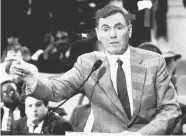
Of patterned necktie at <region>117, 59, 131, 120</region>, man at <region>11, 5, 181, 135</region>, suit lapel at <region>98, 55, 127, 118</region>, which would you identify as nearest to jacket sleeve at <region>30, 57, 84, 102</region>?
man at <region>11, 5, 181, 135</region>

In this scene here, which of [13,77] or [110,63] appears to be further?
[13,77]

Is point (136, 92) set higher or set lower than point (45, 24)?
lower

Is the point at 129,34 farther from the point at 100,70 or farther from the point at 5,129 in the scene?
the point at 5,129

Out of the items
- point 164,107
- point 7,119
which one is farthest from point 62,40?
point 164,107

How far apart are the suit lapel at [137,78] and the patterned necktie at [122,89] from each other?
0.04 m

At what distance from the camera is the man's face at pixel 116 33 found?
2.16 meters

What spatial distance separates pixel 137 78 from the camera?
216 cm

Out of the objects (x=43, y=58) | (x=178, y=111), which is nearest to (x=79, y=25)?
(x=43, y=58)

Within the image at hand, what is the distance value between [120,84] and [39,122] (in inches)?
27.0

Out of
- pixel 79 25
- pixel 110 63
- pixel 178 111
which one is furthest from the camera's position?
pixel 79 25

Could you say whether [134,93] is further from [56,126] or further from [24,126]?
[24,126]

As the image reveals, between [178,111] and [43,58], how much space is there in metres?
1.04

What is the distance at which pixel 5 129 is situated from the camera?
2.54 metres

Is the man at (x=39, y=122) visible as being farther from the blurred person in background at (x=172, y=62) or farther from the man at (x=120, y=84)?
the blurred person in background at (x=172, y=62)
